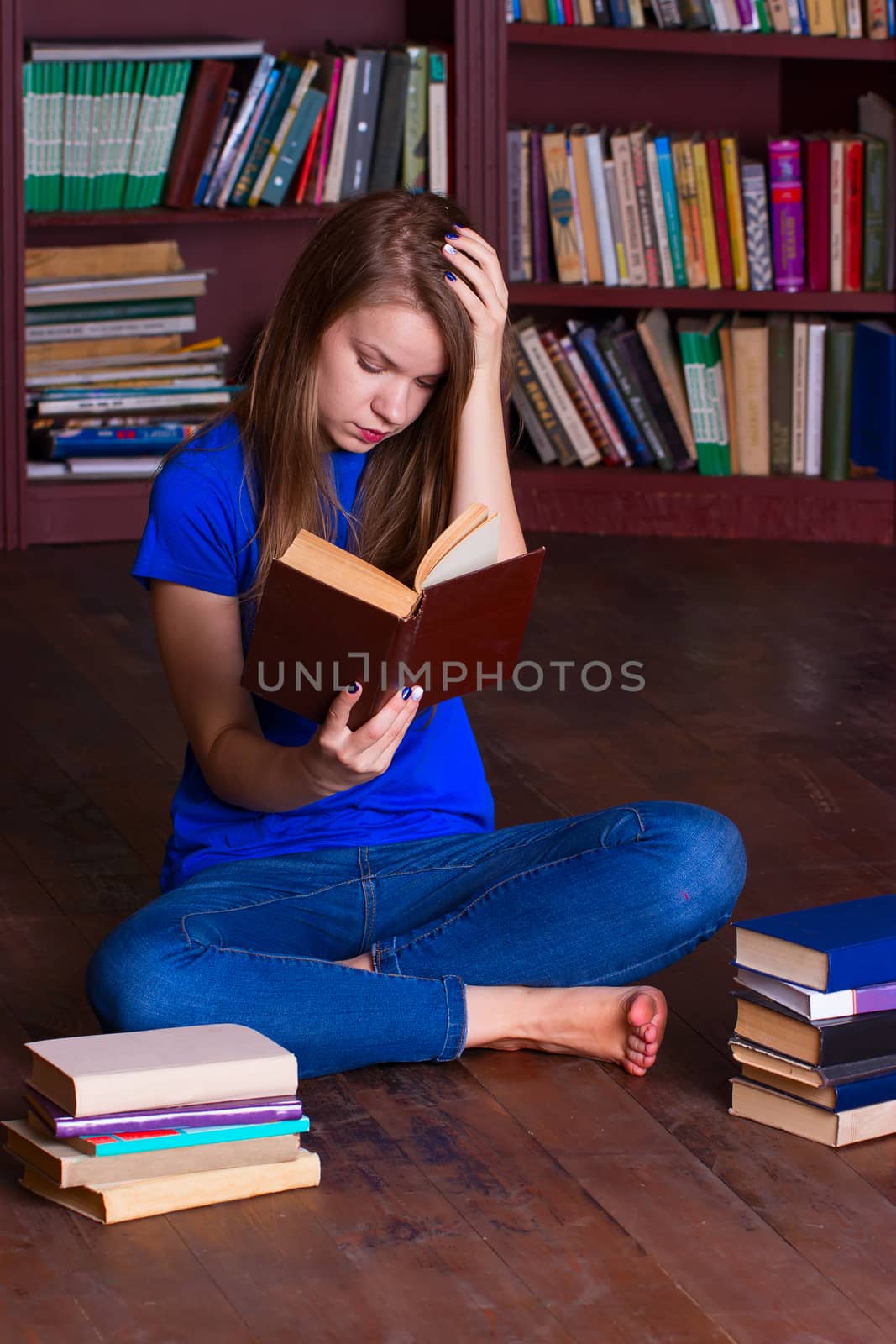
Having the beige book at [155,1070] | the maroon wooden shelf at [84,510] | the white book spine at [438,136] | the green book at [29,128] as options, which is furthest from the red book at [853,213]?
the beige book at [155,1070]

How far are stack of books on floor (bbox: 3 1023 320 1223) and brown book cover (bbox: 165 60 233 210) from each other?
8.64 ft

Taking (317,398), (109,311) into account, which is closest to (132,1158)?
(317,398)

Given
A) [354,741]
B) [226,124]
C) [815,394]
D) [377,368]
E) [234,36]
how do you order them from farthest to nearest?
[234,36]
[815,394]
[226,124]
[377,368]
[354,741]

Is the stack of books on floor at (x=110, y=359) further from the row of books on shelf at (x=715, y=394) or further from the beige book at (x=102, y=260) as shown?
the row of books on shelf at (x=715, y=394)

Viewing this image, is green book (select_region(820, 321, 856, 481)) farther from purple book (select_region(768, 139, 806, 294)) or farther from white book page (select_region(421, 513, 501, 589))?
white book page (select_region(421, 513, 501, 589))

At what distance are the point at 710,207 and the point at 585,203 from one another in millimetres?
252

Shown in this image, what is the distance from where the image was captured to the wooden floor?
1.44m

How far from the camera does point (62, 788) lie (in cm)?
268

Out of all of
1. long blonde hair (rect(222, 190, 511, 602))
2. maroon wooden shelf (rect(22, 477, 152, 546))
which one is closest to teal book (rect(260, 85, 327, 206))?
maroon wooden shelf (rect(22, 477, 152, 546))

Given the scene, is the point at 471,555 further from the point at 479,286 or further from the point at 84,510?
the point at 84,510

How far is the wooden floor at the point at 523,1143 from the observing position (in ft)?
4.73

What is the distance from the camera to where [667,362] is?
406 cm

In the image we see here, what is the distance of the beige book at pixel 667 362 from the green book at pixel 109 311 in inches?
37.0

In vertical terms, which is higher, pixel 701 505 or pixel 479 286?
pixel 479 286
